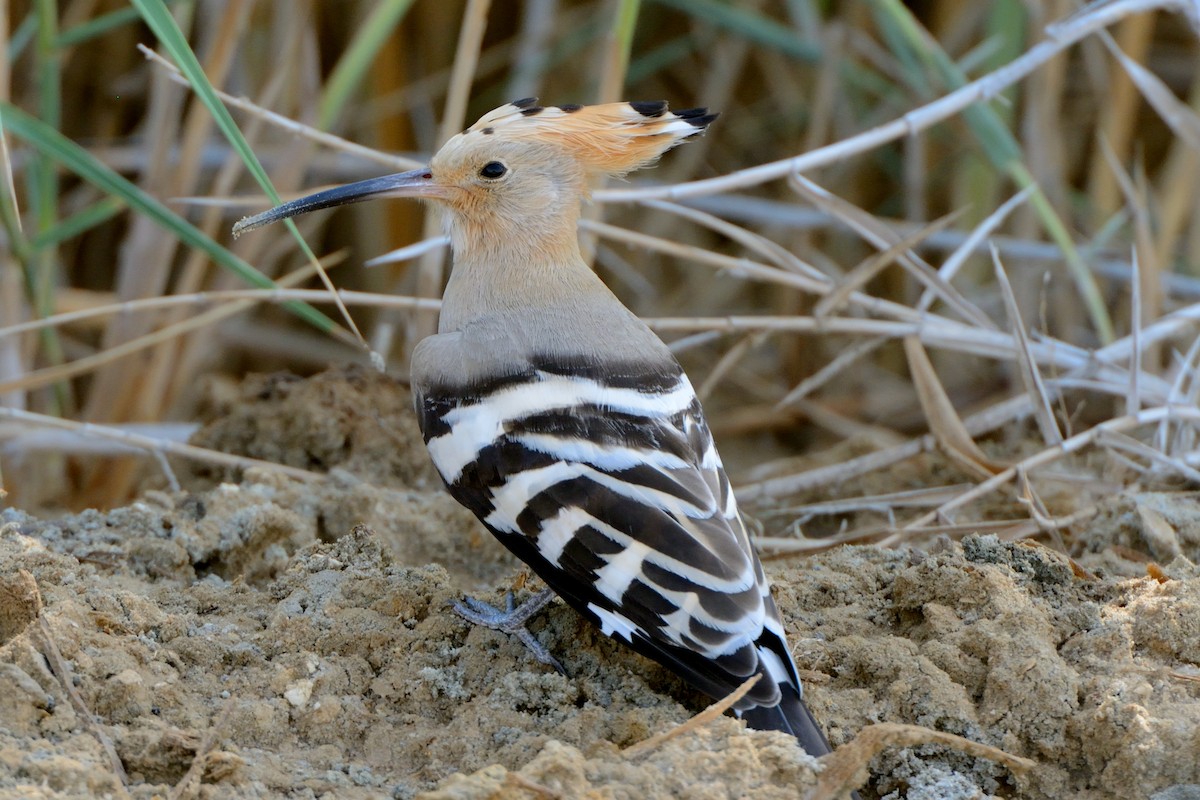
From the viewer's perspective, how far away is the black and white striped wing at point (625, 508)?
1504 millimetres

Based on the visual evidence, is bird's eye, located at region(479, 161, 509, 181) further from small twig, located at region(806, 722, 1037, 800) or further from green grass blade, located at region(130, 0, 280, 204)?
small twig, located at region(806, 722, 1037, 800)

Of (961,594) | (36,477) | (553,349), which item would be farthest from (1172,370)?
(36,477)

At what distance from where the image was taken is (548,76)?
3.99 meters

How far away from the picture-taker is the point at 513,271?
207 cm

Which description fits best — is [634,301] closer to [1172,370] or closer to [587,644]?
[1172,370]

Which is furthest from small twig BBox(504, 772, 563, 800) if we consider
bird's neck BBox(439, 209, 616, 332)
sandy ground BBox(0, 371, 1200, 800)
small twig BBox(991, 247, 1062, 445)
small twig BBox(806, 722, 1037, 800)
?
small twig BBox(991, 247, 1062, 445)

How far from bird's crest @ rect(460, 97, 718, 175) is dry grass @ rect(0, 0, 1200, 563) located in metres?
0.15

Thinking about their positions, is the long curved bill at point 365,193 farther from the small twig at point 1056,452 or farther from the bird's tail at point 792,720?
the bird's tail at point 792,720

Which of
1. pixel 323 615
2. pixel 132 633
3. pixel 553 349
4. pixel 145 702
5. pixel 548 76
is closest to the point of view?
pixel 145 702

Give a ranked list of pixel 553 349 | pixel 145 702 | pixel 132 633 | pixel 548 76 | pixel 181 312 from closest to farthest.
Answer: pixel 145 702 < pixel 132 633 < pixel 553 349 < pixel 181 312 < pixel 548 76

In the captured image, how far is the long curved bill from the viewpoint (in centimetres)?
203

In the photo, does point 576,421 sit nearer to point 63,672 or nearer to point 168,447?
point 63,672

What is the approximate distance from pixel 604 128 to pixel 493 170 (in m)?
0.19

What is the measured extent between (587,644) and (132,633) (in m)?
0.55
